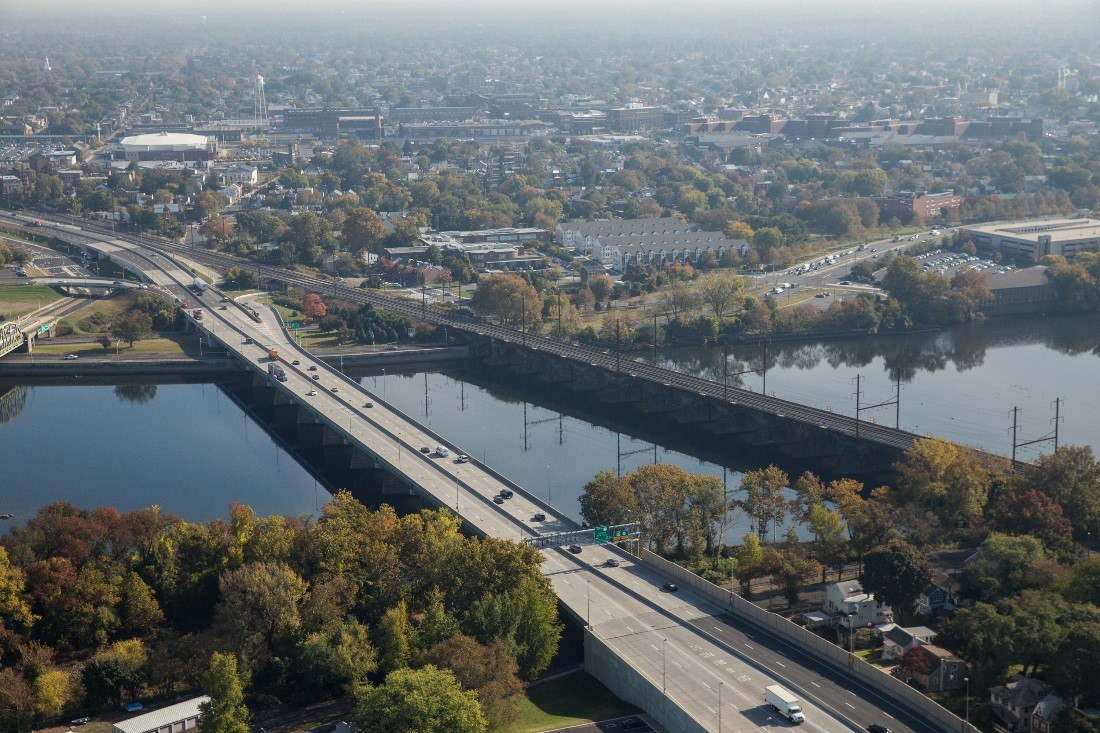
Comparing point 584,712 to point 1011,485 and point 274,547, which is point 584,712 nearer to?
point 274,547

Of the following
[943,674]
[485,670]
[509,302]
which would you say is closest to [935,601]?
[943,674]

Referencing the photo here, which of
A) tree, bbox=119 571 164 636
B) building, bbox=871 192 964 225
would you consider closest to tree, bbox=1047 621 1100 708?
tree, bbox=119 571 164 636

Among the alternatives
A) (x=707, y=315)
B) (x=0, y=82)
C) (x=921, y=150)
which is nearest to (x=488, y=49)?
(x=0, y=82)

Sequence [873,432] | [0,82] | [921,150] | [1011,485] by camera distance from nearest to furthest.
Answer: [1011,485] < [873,432] < [921,150] < [0,82]

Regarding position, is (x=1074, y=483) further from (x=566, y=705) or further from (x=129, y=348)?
(x=129, y=348)

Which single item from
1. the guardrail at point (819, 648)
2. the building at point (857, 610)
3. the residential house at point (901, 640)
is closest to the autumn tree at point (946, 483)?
the building at point (857, 610)

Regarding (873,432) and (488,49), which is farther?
(488,49)

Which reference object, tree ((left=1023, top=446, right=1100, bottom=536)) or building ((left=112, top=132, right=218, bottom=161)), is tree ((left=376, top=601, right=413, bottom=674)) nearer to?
tree ((left=1023, top=446, right=1100, bottom=536))

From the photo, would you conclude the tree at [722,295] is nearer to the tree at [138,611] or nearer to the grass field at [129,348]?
the grass field at [129,348]
